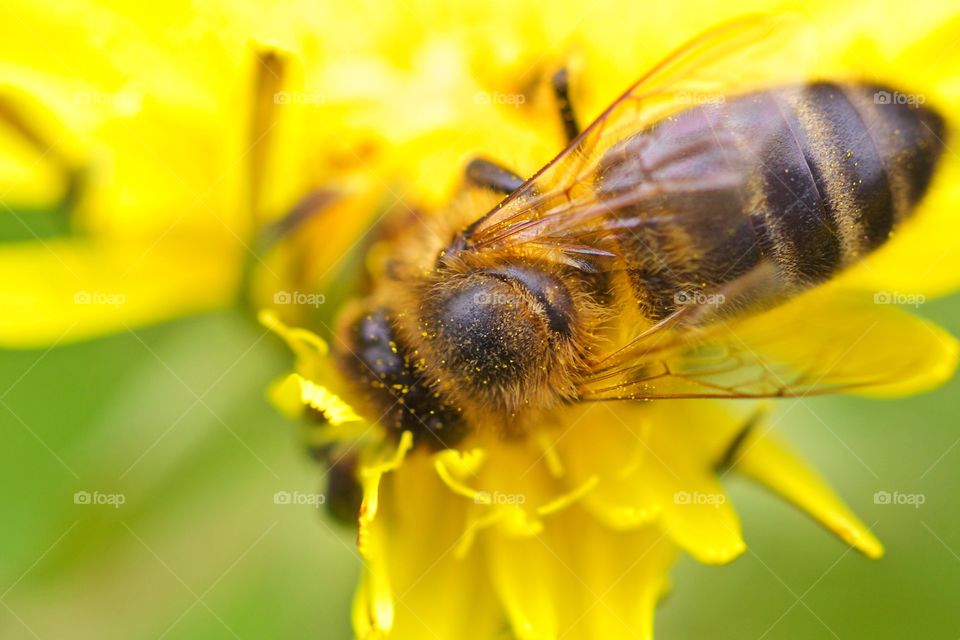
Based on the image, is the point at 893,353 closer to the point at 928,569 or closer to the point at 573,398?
the point at 573,398

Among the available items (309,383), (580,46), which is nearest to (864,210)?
(580,46)

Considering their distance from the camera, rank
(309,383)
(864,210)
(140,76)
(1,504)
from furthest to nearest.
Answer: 1. (1,504)
2. (140,76)
3. (309,383)
4. (864,210)
